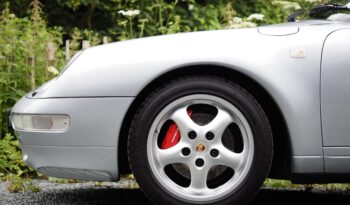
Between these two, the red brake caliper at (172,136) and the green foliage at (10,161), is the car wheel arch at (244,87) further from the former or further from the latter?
the green foliage at (10,161)

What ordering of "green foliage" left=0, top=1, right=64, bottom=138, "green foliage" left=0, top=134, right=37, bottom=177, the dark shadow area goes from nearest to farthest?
the dark shadow area, "green foliage" left=0, top=134, right=37, bottom=177, "green foliage" left=0, top=1, right=64, bottom=138

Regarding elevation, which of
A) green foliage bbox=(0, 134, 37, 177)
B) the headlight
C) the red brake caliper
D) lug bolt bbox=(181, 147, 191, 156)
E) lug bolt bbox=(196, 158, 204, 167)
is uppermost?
the headlight

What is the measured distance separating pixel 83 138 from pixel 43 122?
0.23 metres

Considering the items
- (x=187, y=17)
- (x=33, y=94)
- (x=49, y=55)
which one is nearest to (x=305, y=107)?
(x=33, y=94)

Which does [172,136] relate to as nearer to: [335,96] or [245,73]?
[245,73]

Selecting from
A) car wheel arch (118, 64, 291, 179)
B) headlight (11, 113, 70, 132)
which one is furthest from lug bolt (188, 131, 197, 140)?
headlight (11, 113, 70, 132)

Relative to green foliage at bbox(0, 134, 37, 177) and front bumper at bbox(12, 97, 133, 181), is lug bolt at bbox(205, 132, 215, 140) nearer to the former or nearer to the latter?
front bumper at bbox(12, 97, 133, 181)

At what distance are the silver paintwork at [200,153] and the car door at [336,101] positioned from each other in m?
0.38

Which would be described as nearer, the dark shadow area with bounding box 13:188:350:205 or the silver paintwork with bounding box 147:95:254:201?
the silver paintwork with bounding box 147:95:254:201

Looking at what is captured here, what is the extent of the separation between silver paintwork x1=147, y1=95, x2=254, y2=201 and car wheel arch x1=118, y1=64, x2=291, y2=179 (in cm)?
15

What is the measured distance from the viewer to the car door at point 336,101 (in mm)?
3494

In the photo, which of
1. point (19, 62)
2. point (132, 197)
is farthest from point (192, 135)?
point (19, 62)

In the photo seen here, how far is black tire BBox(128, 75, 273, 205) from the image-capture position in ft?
11.5

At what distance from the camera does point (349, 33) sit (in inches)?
141
